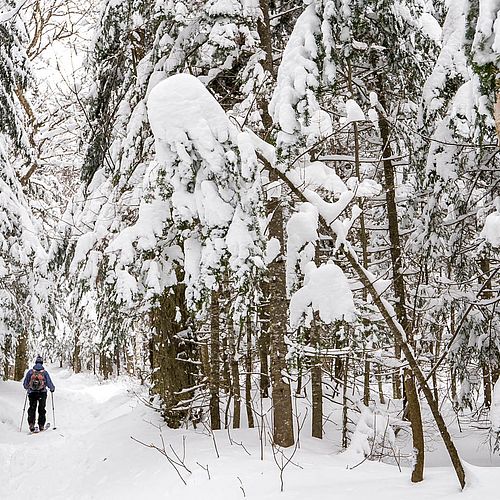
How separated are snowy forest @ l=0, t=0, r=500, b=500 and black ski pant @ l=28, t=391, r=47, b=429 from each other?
5.23 feet

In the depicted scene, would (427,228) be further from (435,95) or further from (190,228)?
A: (190,228)

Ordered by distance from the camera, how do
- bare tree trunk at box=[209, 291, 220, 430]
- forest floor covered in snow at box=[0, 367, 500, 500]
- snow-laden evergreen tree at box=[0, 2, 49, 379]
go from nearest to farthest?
forest floor covered in snow at box=[0, 367, 500, 500] < bare tree trunk at box=[209, 291, 220, 430] < snow-laden evergreen tree at box=[0, 2, 49, 379]

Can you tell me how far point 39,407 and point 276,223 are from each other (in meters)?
8.63

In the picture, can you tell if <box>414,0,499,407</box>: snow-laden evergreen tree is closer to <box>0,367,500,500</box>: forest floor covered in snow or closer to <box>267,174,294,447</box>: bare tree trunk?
<box>0,367,500,500</box>: forest floor covered in snow

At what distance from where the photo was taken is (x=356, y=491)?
405 cm

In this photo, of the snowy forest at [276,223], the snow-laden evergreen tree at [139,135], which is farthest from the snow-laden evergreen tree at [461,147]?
the snow-laden evergreen tree at [139,135]

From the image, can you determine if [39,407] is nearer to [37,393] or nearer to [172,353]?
[37,393]

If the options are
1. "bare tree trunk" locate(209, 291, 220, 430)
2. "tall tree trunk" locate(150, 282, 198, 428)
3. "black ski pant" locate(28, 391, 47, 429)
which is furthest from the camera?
"black ski pant" locate(28, 391, 47, 429)

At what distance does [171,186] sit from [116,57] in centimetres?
395

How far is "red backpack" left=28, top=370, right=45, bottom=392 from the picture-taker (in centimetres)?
1243

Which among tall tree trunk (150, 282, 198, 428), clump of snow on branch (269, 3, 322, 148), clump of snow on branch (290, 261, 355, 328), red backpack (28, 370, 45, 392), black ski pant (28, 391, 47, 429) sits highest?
clump of snow on branch (269, 3, 322, 148)

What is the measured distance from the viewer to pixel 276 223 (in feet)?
20.9

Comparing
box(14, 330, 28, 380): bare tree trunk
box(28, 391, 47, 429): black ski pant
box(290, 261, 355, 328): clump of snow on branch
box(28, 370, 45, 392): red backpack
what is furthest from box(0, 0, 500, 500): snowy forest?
box(14, 330, 28, 380): bare tree trunk

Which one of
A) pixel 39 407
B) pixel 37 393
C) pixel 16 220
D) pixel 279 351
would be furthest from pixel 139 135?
pixel 39 407
